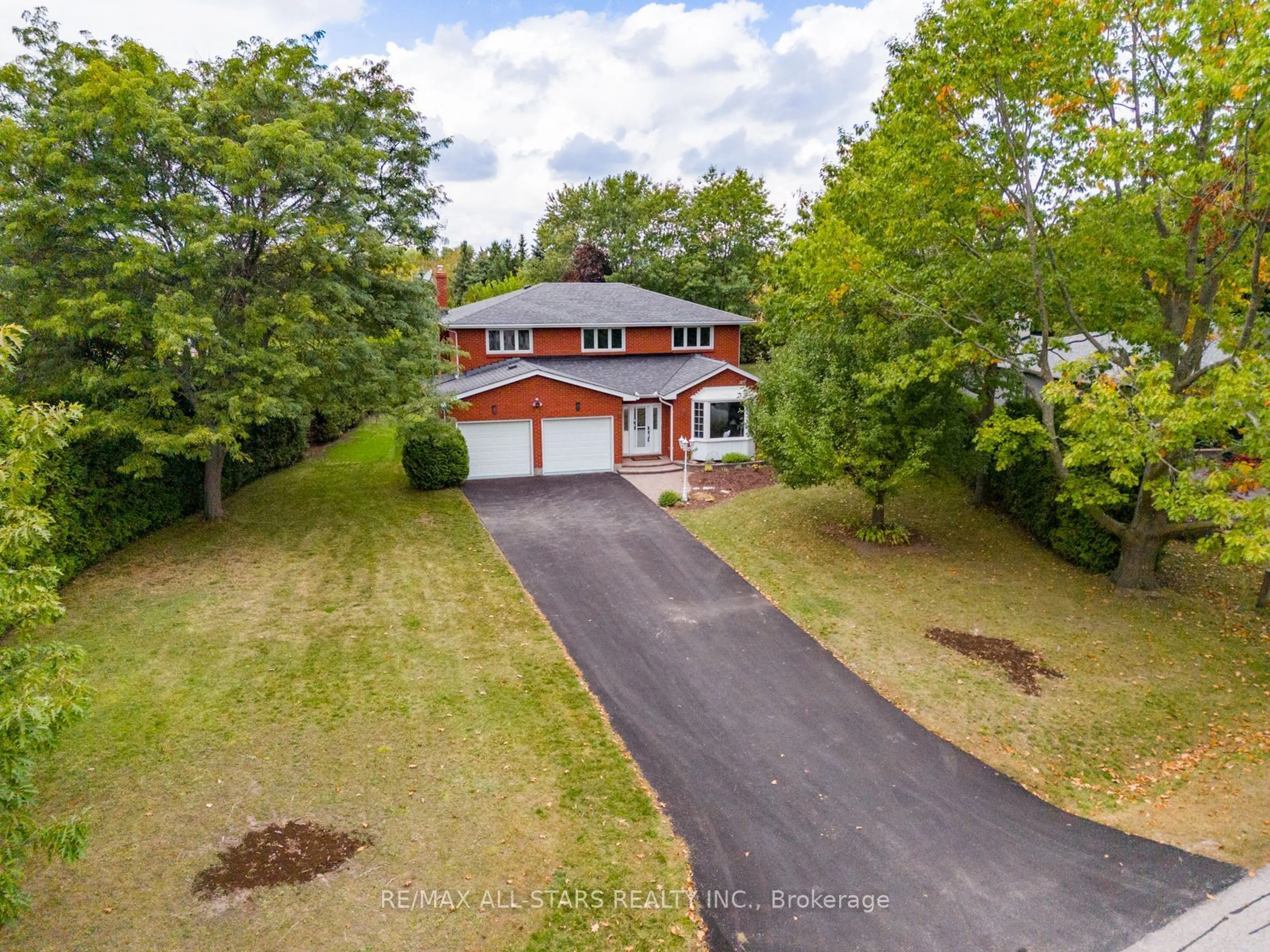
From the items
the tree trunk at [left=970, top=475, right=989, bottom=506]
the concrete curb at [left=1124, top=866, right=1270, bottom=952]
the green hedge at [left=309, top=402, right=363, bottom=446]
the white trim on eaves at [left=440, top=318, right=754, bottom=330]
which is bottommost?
the concrete curb at [left=1124, top=866, right=1270, bottom=952]

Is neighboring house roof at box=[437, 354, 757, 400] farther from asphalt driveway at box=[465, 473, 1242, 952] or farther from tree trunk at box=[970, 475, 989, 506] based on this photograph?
asphalt driveway at box=[465, 473, 1242, 952]

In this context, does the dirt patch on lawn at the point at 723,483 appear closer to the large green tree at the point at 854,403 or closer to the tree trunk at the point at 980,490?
the large green tree at the point at 854,403

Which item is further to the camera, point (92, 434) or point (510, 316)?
point (510, 316)

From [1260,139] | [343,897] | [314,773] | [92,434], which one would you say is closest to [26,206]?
[92,434]

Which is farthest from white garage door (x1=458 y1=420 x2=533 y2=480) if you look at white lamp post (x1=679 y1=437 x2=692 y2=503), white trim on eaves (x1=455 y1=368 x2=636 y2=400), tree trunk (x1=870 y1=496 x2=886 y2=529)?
tree trunk (x1=870 y1=496 x2=886 y2=529)

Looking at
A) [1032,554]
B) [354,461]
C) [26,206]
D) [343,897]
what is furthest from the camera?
[354,461]

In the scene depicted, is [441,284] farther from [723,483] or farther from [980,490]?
[980,490]

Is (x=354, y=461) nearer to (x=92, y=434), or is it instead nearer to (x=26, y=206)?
(x=92, y=434)

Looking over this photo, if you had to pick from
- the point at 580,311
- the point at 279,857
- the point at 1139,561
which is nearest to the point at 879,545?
the point at 1139,561
